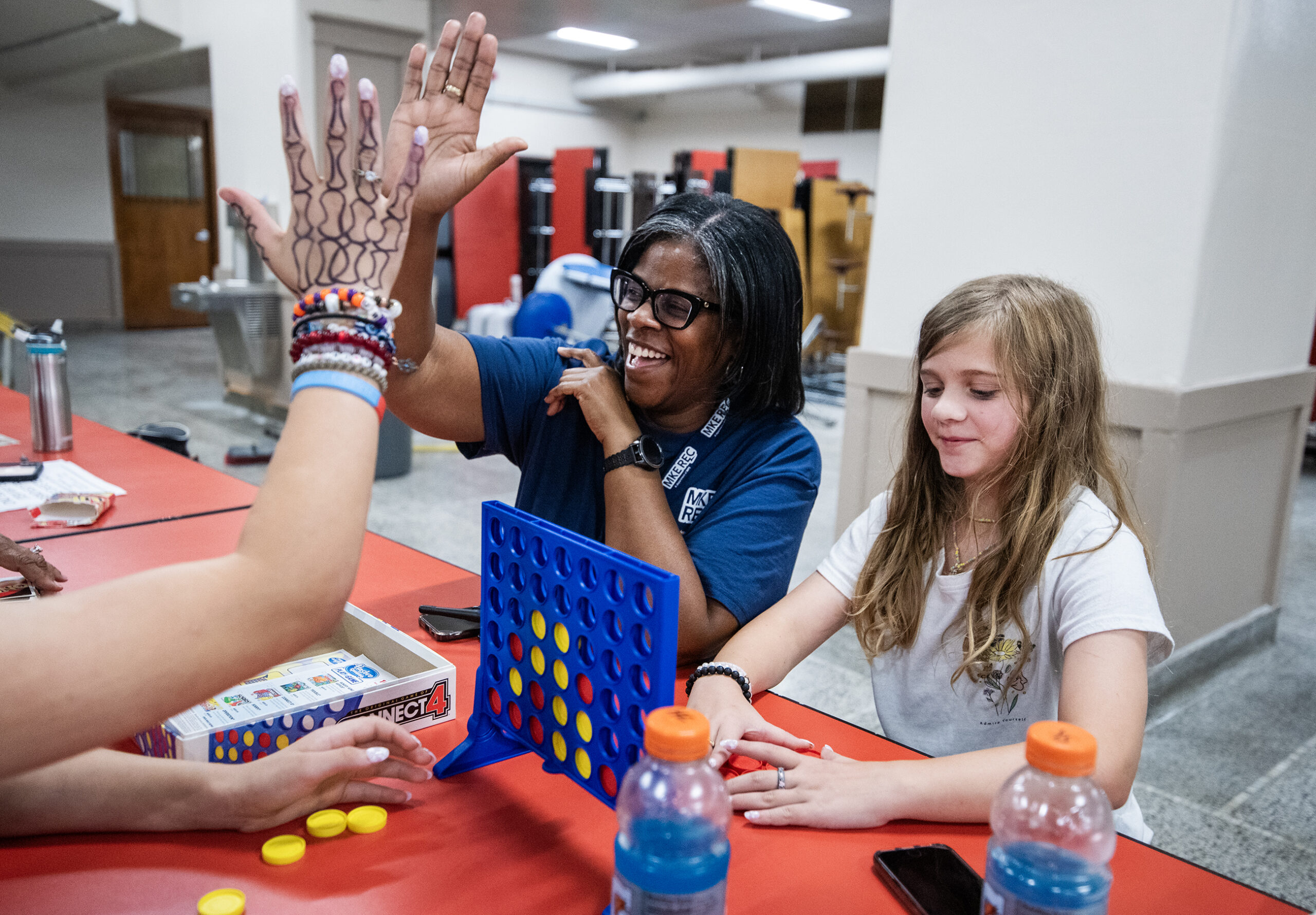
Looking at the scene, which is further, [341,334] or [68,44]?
[68,44]

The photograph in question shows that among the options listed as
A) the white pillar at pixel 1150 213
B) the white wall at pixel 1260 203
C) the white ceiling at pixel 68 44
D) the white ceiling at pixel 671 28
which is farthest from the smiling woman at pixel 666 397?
the white ceiling at pixel 68 44

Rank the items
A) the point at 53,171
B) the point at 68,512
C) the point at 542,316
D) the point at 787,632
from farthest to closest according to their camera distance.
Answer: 1. the point at 53,171
2. the point at 542,316
3. the point at 68,512
4. the point at 787,632

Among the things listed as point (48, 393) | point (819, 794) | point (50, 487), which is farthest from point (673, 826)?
point (48, 393)

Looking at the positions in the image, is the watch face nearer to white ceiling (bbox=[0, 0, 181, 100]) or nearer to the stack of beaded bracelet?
the stack of beaded bracelet

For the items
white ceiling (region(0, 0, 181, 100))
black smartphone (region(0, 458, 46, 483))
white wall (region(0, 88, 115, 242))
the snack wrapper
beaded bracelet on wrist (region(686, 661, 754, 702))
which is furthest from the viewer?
Answer: white wall (region(0, 88, 115, 242))

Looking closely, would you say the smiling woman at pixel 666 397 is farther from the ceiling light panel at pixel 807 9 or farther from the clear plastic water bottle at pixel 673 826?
the ceiling light panel at pixel 807 9

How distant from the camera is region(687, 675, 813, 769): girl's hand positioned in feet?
3.23

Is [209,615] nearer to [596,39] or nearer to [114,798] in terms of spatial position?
[114,798]

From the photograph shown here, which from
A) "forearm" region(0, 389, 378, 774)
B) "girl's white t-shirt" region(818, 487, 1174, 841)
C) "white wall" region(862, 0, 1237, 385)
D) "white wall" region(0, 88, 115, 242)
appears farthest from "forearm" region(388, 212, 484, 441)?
"white wall" region(0, 88, 115, 242)

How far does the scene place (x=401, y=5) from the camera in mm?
5684

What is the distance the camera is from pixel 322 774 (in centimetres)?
85

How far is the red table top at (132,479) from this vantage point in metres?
1.73

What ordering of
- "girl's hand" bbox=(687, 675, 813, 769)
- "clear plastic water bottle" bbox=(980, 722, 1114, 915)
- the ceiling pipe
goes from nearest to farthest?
"clear plastic water bottle" bbox=(980, 722, 1114, 915) < "girl's hand" bbox=(687, 675, 813, 769) < the ceiling pipe

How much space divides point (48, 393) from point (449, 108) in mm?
1610
